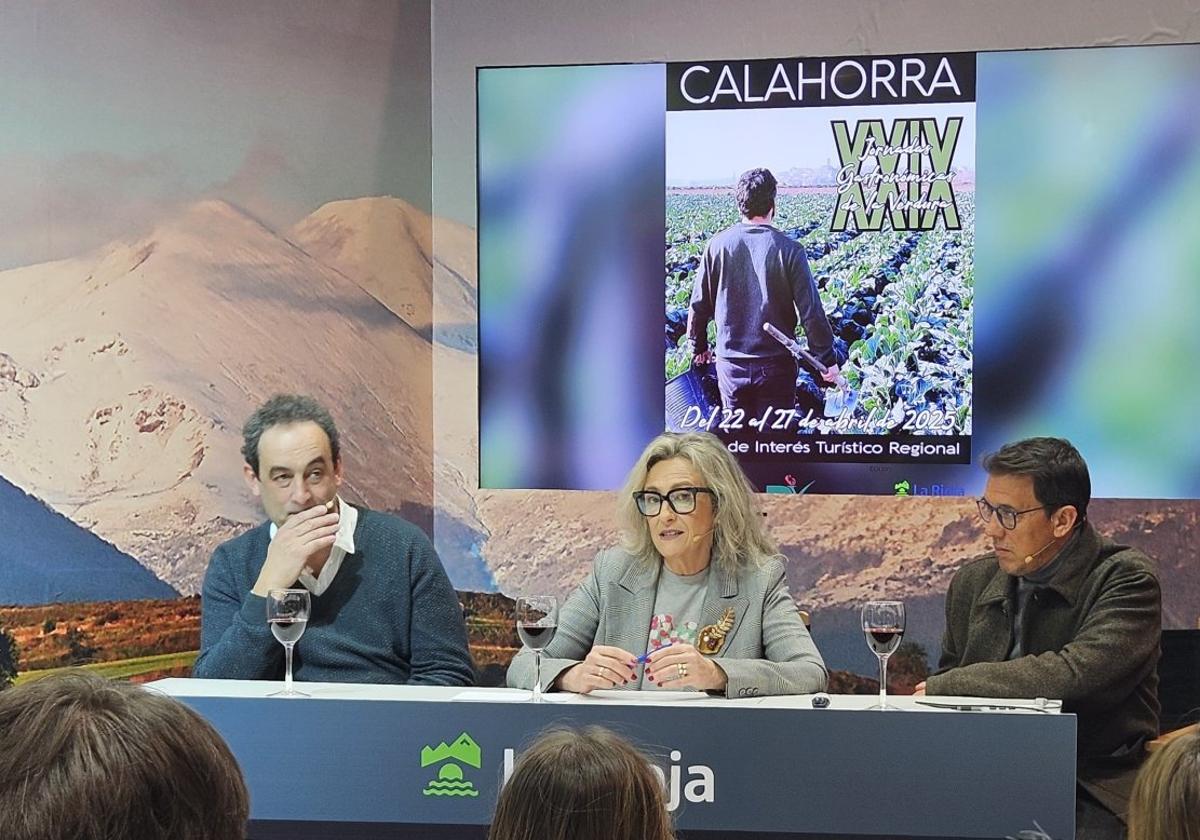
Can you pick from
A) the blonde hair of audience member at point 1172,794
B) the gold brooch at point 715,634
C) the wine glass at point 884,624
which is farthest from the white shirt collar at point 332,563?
the blonde hair of audience member at point 1172,794

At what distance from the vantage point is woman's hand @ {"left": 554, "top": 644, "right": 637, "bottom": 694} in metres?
2.63

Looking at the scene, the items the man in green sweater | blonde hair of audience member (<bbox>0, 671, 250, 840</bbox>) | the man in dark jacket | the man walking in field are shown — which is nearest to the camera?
blonde hair of audience member (<bbox>0, 671, 250, 840</bbox>)

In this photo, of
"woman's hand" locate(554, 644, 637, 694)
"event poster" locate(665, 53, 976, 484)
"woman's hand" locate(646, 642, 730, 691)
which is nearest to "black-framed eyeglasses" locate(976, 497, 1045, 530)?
"woman's hand" locate(646, 642, 730, 691)

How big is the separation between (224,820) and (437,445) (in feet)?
13.9

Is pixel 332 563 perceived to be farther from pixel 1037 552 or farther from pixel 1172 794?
pixel 1172 794

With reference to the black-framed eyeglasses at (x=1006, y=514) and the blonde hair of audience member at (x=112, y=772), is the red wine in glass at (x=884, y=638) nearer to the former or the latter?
the black-framed eyeglasses at (x=1006, y=514)

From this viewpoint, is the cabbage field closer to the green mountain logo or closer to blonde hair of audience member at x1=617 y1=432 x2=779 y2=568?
blonde hair of audience member at x1=617 y1=432 x2=779 y2=568

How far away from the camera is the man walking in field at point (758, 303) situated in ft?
15.7

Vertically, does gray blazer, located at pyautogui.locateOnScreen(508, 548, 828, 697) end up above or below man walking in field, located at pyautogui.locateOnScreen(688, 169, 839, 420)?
below

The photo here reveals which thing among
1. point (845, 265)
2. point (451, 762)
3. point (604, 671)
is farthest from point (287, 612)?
point (845, 265)

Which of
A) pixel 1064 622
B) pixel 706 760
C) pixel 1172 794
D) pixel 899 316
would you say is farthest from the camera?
pixel 899 316

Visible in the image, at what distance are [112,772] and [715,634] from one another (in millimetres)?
2361

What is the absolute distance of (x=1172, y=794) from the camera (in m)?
1.14

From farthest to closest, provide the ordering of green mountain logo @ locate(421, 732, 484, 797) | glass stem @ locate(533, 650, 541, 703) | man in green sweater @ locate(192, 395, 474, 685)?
man in green sweater @ locate(192, 395, 474, 685), glass stem @ locate(533, 650, 541, 703), green mountain logo @ locate(421, 732, 484, 797)
